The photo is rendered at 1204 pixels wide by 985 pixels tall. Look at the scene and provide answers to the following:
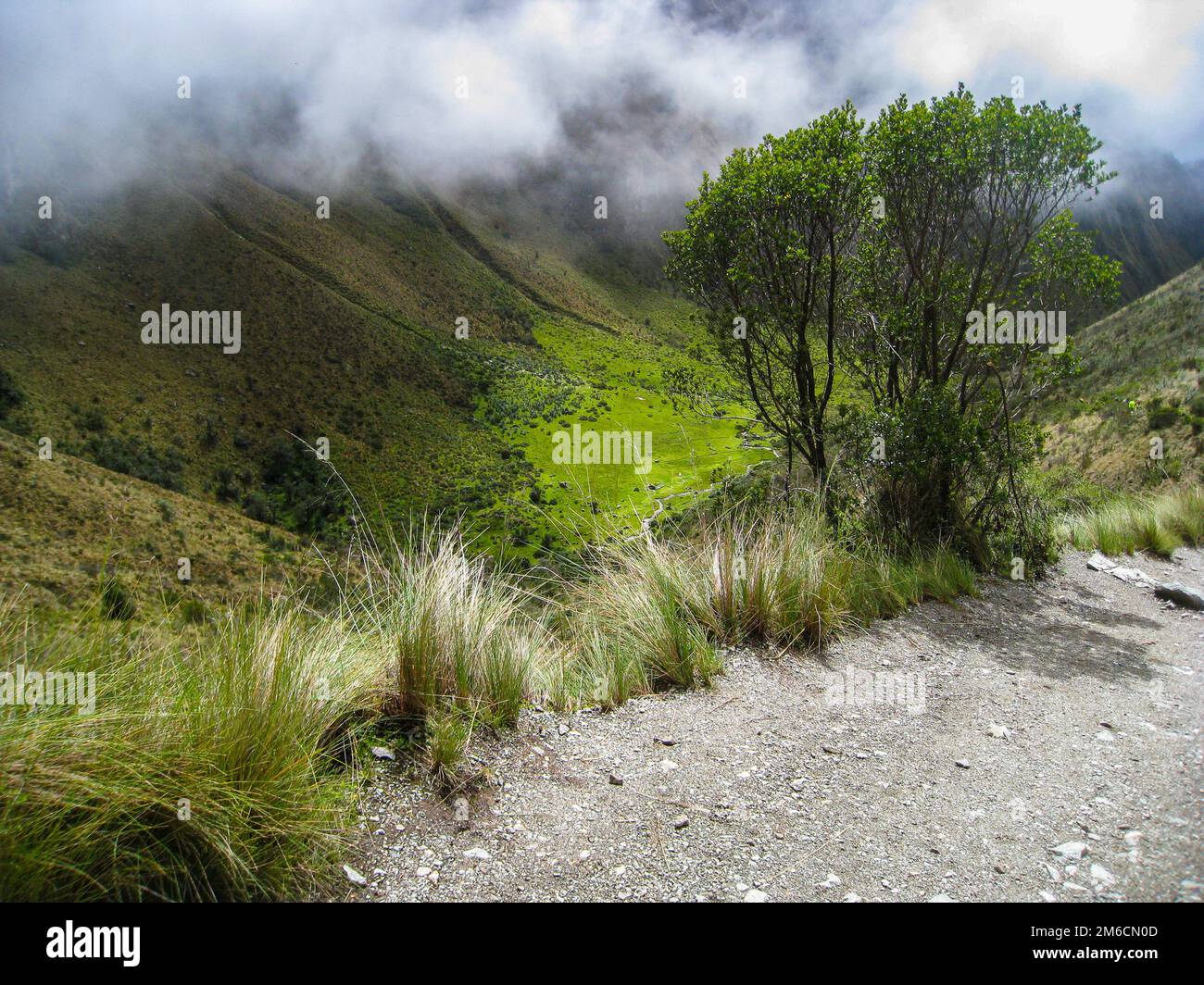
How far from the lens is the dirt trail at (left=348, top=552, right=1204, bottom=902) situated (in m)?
2.28

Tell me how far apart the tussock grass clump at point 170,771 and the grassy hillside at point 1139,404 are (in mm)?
8085

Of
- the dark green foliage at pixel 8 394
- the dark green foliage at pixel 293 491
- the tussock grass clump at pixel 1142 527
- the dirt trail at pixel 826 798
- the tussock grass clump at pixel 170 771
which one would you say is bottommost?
the dirt trail at pixel 826 798

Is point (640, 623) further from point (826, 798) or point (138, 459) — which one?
point (138, 459)

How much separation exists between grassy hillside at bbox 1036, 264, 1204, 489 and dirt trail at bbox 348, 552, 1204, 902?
5.03m

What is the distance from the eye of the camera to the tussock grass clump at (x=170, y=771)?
196cm

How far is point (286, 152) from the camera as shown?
5108 inches

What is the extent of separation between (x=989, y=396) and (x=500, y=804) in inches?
320

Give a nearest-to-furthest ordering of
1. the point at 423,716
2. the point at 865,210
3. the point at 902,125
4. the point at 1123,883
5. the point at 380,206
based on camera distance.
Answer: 1. the point at 1123,883
2. the point at 423,716
3. the point at 902,125
4. the point at 865,210
5. the point at 380,206

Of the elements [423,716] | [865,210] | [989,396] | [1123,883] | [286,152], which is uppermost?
[286,152]

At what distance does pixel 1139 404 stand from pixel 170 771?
21797 millimetres

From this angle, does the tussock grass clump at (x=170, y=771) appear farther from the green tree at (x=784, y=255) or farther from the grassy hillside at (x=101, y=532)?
the grassy hillside at (x=101, y=532)

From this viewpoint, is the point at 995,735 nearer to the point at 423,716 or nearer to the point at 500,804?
the point at 500,804

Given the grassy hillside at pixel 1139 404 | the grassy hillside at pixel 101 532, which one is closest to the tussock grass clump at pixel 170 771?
the grassy hillside at pixel 1139 404

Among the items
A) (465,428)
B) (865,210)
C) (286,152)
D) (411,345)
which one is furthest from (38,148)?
(865,210)
